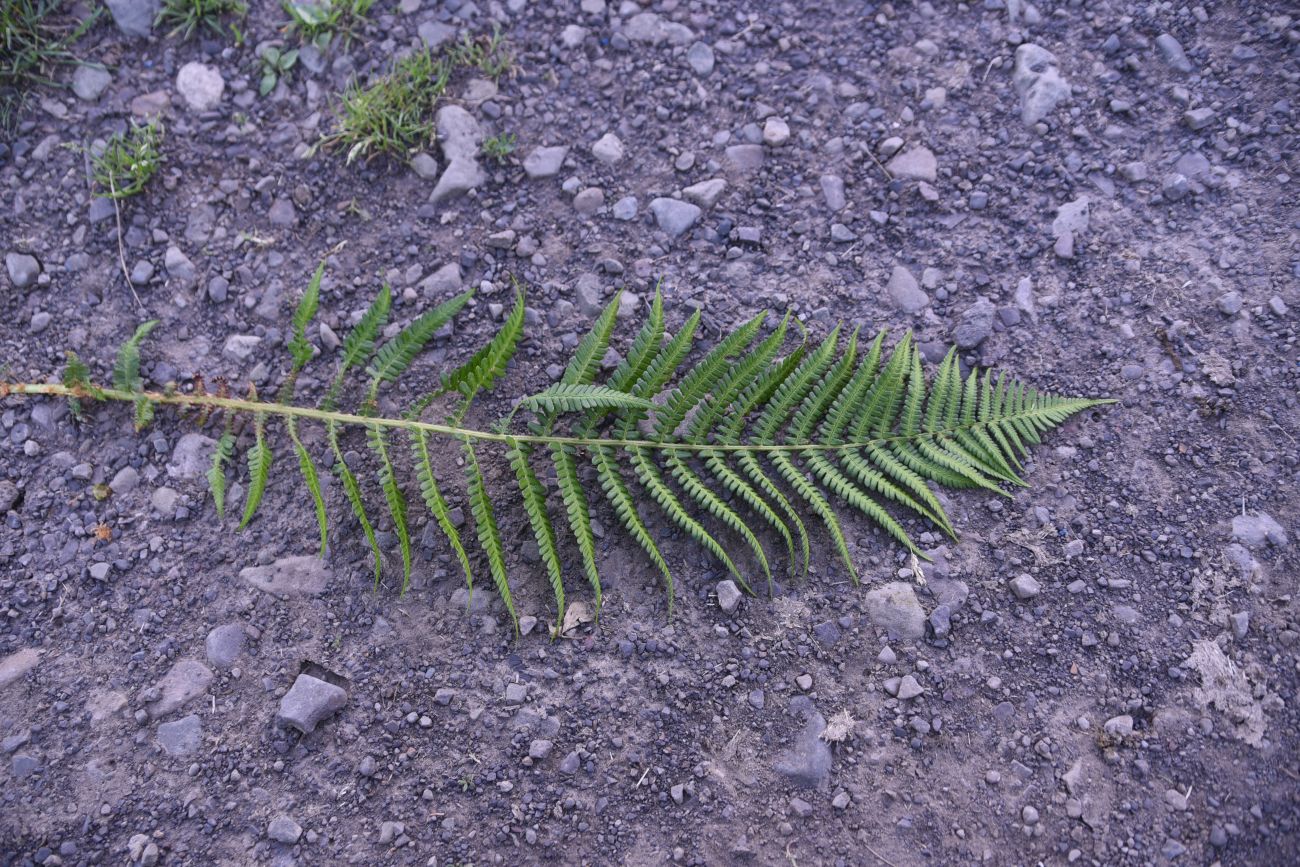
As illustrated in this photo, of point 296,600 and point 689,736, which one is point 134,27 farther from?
point 689,736

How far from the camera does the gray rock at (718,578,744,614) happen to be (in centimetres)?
303

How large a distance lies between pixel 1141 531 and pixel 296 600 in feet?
8.92

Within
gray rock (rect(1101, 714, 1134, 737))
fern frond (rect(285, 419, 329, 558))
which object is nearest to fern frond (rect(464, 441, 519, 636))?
fern frond (rect(285, 419, 329, 558))

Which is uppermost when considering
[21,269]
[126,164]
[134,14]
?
[134,14]

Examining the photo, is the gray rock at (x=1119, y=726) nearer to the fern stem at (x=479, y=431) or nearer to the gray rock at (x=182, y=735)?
the fern stem at (x=479, y=431)

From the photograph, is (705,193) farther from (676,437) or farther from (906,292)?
(676,437)

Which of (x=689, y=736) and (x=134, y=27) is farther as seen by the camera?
(x=134, y=27)

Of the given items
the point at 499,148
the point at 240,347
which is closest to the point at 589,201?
the point at 499,148

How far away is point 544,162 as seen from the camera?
12.0 ft

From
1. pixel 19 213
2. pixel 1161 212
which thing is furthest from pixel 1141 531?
pixel 19 213

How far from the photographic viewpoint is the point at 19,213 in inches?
142

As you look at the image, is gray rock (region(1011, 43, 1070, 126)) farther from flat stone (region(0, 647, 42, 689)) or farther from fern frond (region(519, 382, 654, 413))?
flat stone (region(0, 647, 42, 689))

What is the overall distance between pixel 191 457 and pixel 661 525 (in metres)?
1.63

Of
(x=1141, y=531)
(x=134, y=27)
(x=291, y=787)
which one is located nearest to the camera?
(x=291, y=787)
